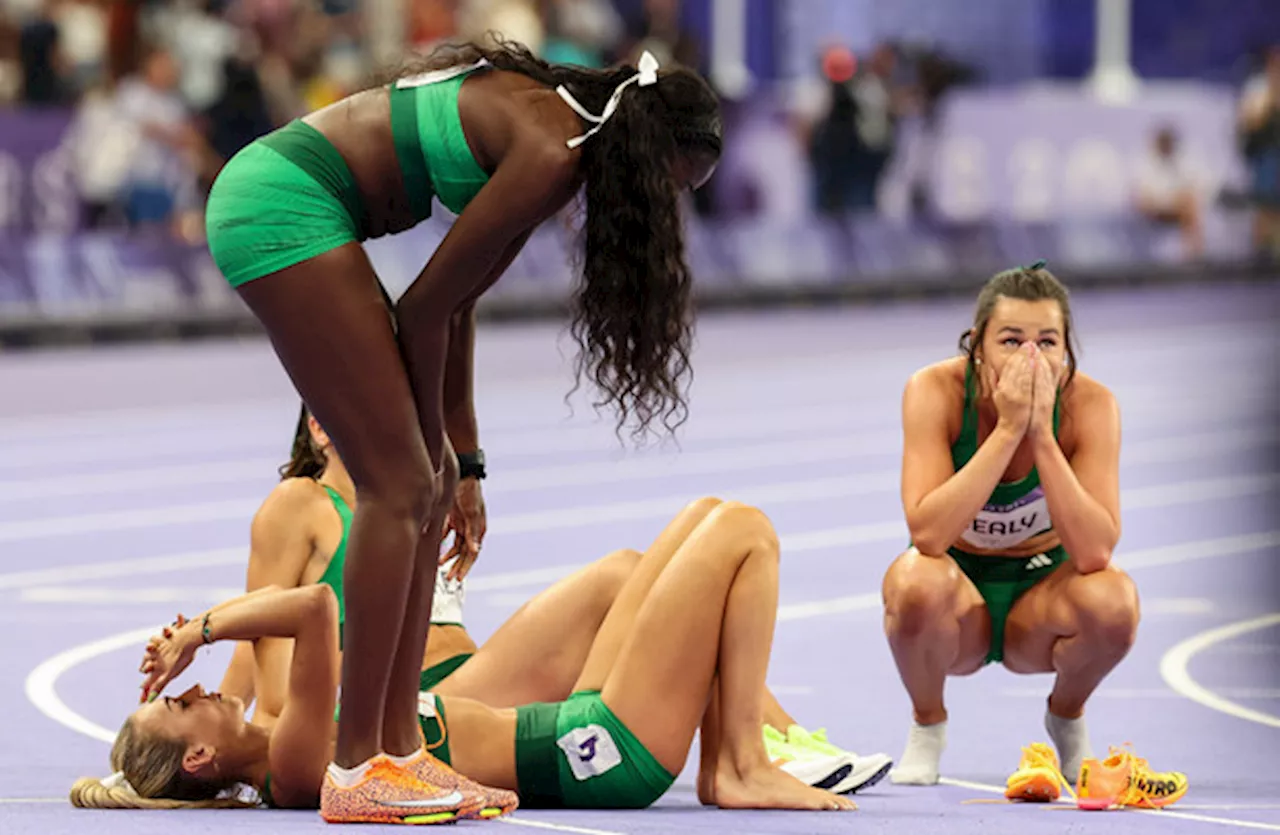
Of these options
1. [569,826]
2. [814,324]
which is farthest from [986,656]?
[814,324]

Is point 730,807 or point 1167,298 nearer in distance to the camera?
point 730,807

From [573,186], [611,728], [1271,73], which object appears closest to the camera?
[573,186]

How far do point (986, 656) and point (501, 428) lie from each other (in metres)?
8.22

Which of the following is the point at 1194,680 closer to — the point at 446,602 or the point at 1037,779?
the point at 1037,779

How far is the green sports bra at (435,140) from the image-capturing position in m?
4.74

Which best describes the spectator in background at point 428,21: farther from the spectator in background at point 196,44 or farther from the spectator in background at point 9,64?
the spectator in background at point 9,64

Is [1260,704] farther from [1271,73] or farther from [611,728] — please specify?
[1271,73]

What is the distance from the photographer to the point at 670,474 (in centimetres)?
1228

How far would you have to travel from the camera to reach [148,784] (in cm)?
504

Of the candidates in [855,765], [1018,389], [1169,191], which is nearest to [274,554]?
[855,765]

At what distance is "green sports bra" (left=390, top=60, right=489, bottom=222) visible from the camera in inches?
187

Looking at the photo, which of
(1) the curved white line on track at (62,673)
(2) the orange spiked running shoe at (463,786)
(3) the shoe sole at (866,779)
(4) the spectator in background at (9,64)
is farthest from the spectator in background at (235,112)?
(2) the orange spiked running shoe at (463,786)

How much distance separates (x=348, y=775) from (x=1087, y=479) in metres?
1.96

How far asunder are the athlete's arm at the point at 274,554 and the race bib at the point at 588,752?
798mm
